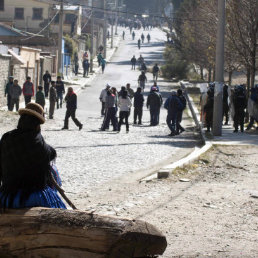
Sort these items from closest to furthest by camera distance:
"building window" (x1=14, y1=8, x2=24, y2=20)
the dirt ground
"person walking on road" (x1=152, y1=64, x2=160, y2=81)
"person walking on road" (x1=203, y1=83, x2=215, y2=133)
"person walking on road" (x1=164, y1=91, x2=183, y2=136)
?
the dirt ground, "person walking on road" (x1=203, y1=83, x2=215, y2=133), "person walking on road" (x1=164, y1=91, x2=183, y2=136), "person walking on road" (x1=152, y1=64, x2=160, y2=81), "building window" (x1=14, y1=8, x2=24, y2=20)

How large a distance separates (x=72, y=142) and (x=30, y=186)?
14.1 m

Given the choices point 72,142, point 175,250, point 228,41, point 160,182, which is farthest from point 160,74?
point 175,250

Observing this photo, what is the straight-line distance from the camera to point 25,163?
6.68 metres

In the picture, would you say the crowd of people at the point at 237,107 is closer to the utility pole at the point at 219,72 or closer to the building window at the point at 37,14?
the utility pole at the point at 219,72

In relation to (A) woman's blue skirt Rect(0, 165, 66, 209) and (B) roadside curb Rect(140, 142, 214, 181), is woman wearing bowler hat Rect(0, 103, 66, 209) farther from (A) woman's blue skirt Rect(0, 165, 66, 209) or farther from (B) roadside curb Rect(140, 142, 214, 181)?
(B) roadside curb Rect(140, 142, 214, 181)

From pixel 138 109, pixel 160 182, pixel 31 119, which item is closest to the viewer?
pixel 31 119

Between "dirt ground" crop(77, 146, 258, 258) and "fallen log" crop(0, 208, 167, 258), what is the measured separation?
162cm

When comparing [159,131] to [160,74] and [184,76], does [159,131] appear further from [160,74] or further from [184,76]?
[160,74]

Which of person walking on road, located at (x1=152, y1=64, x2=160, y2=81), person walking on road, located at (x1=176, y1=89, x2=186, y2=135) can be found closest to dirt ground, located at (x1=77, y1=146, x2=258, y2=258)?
person walking on road, located at (x1=176, y1=89, x2=186, y2=135)

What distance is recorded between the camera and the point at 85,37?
91.1 meters

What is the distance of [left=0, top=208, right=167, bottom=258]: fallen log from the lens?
20.5 feet

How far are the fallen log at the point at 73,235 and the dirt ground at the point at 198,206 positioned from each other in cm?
162

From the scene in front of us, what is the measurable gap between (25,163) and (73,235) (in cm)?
79

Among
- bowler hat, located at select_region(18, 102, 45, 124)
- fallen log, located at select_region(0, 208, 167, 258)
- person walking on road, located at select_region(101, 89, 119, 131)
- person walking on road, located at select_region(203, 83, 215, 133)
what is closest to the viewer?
fallen log, located at select_region(0, 208, 167, 258)
